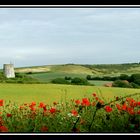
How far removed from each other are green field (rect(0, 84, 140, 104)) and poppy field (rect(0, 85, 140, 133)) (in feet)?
0.05

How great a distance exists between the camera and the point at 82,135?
4.23 m

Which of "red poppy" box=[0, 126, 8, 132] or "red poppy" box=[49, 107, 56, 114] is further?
"red poppy" box=[49, 107, 56, 114]

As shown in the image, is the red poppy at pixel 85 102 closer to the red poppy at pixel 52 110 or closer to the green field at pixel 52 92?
the green field at pixel 52 92

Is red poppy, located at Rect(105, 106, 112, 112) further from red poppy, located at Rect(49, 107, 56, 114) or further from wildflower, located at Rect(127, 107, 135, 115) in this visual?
red poppy, located at Rect(49, 107, 56, 114)

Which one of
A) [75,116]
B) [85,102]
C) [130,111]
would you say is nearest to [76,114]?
[75,116]

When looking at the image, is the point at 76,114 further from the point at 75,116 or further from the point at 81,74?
the point at 81,74

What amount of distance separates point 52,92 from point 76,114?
1.19 ft

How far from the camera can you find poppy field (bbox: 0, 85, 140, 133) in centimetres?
464

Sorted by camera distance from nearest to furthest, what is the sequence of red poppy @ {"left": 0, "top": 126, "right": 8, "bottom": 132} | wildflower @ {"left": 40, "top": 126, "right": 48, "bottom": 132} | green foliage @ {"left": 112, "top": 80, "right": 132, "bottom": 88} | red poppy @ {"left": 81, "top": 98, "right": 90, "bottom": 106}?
1. red poppy @ {"left": 0, "top": 126, "right": 8, "bottom": 132}
2. wildflower @ {"left": 40, "top": 126, "right": 48, "bottom": 132}
3. green foliage @ {"left": 112, "top": 80, "right": 132, "bottom": 88}
4. red poppy @ {"left": 81, "top": 98, "right": 90, "bottom": 106}

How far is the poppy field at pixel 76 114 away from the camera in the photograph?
183 inches

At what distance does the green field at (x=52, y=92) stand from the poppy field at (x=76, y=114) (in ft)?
0.05

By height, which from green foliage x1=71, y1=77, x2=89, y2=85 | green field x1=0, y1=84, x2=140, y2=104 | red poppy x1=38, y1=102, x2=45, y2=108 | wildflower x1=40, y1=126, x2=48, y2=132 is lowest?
wildflower x1=40, y1=126, x2=48, y2=132

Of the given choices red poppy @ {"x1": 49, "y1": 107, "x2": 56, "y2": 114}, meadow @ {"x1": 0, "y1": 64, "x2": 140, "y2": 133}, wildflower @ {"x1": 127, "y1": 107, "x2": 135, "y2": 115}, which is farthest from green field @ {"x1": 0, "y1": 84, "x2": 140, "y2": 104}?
wildflower @ {"x1": 127, "y1": 107, "x2": 135, "y2": 115}

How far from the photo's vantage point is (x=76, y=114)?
4.82 metres
